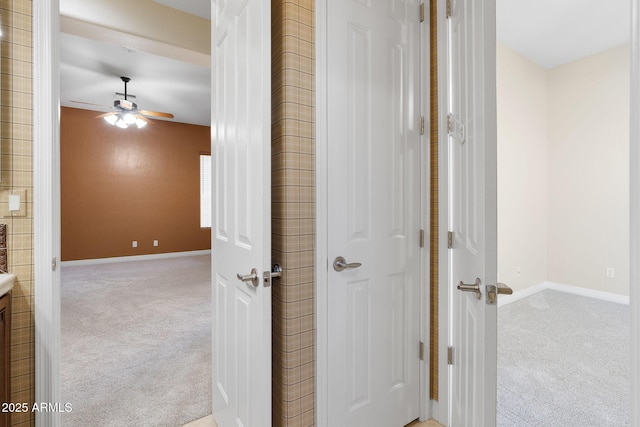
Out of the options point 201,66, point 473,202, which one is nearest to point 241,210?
point 473,202

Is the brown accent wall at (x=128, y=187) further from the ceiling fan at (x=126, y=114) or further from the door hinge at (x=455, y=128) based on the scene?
the door hinge at (x=455, y=128)

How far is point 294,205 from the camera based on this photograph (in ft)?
4.52

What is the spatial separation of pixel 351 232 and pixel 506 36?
3.59 meters

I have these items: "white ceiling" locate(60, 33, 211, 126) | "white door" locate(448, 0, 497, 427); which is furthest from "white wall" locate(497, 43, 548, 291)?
"white ceiling" locate(60, 33, 211, 126)

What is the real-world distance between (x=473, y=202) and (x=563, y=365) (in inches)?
84.7

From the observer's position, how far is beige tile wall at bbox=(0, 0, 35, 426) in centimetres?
125

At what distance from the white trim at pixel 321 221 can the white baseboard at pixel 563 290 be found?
9.89 ft

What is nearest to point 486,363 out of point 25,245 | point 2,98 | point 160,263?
point 25,245

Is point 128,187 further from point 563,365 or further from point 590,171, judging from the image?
point 590,171

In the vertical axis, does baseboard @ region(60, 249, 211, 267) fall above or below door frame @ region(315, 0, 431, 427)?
below

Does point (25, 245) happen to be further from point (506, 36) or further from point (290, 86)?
point (506, 36)

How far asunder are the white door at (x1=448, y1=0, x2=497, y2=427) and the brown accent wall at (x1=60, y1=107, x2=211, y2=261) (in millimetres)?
6480

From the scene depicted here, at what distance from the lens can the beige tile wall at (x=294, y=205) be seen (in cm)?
136

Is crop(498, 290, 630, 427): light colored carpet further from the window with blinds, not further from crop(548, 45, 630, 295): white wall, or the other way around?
the window with blinds
